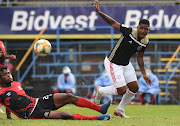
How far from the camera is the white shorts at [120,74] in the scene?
8906mm

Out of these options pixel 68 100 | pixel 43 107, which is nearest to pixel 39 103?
pixel 43 107

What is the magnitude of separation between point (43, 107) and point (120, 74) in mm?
1987

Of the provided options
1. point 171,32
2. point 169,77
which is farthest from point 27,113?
point 171,32

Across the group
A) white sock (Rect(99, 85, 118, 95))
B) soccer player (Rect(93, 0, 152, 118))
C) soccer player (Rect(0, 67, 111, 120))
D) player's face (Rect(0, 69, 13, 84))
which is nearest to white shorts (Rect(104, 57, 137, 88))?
soccer player (Rect(93, 0, 152, 118))

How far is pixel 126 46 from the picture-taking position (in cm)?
882

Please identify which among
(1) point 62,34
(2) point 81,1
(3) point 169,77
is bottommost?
(3) point 169,77

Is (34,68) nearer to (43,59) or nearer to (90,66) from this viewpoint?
(43,59)

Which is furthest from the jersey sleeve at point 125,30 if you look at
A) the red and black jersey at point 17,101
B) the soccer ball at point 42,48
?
the soccer ball at point 42,48

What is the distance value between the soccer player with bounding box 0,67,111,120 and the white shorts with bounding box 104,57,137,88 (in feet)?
3.94

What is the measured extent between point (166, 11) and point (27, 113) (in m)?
13.9

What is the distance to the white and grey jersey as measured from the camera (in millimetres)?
8609

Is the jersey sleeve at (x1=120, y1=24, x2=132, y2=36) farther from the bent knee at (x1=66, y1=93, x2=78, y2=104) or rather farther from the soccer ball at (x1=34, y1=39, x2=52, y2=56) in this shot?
the soccer ball at (x1=34, y1=39, x2=52, y2=56)

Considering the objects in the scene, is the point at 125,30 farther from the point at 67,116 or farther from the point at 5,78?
the point at 5,78

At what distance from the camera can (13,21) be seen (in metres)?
20.5
